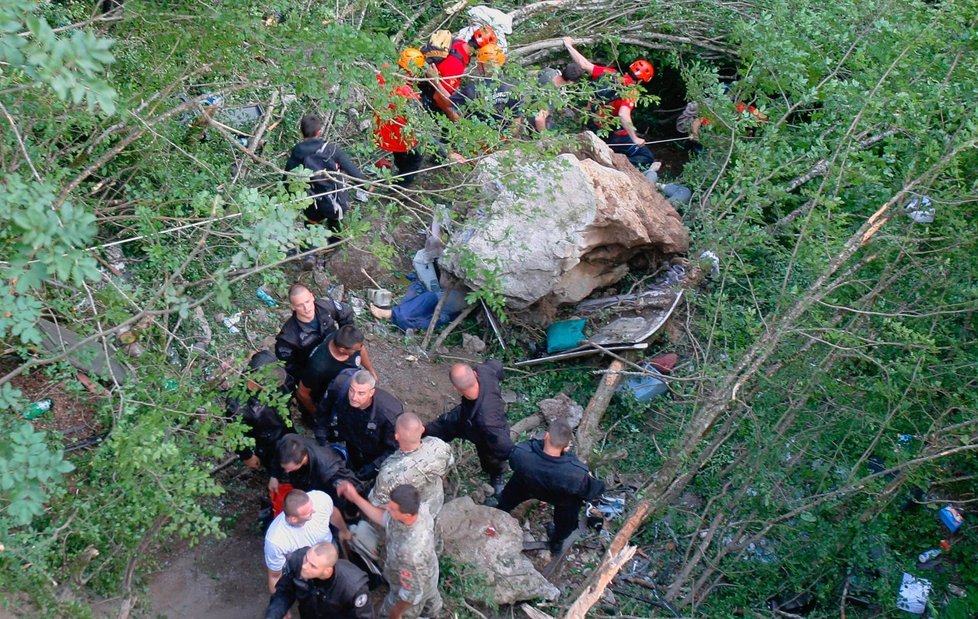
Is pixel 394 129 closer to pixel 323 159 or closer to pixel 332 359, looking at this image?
pixel 323 159

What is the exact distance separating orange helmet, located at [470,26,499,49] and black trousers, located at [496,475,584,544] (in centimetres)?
492

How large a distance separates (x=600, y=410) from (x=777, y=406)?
4.84ft

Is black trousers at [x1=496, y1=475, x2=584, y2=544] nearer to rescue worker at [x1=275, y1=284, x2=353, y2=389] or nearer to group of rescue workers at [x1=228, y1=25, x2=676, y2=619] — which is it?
group of rescue workers at [x1=228, y1=25, x2=676, y2=619]

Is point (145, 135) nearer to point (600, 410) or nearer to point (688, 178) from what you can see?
point (600, 410)

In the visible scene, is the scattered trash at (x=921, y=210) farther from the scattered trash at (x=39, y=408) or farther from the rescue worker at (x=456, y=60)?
the scattered trash at (x=39, y=408)

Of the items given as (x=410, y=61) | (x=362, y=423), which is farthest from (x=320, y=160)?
(x=362, y=423)

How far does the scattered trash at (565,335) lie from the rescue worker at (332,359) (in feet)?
6.88

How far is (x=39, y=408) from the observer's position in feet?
18.1

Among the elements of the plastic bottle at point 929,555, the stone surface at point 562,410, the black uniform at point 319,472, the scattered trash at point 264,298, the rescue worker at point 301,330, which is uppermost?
the rescue worker at point 301,330

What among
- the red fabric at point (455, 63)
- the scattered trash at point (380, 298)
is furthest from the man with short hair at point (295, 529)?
the red fabric at point (455, 63)

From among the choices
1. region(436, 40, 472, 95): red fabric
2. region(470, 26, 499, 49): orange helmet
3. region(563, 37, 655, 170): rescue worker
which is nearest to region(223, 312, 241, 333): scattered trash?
region(436, 40, 472, 95): red fabric

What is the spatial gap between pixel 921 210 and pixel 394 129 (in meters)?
4.37

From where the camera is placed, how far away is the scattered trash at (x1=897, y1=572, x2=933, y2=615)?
18.0 feet

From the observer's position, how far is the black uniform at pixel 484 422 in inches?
225
